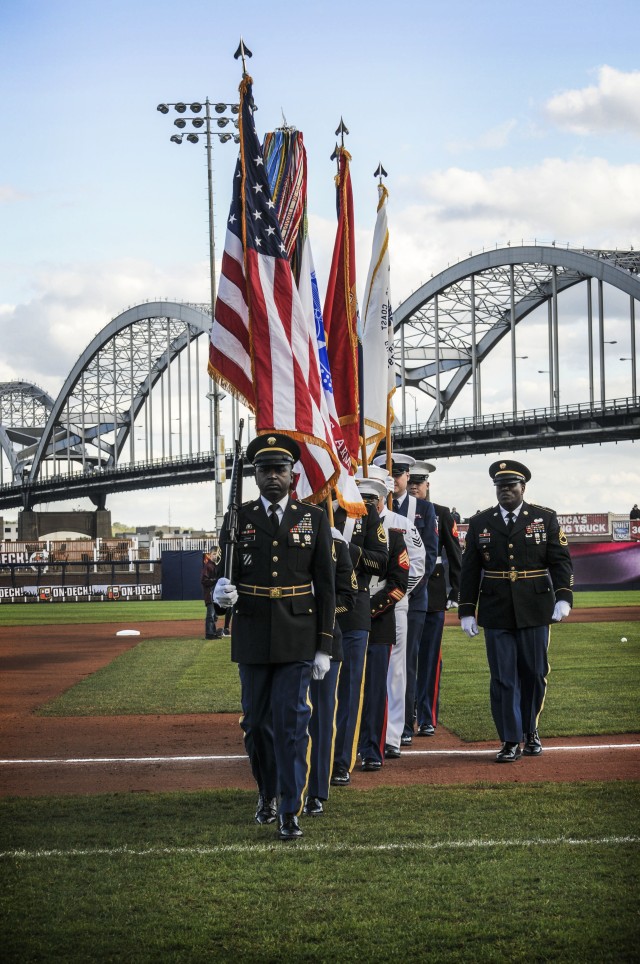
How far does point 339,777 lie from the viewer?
752cm

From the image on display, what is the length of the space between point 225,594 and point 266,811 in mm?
1170

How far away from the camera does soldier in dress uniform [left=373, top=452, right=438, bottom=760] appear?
8656mm

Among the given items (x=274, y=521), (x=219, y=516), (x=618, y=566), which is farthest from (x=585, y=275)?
(x=274, y=521)

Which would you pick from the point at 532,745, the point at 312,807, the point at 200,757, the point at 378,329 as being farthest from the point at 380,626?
the point at 378,329

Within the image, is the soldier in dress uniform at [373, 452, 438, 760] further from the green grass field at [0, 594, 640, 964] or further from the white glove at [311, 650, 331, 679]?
the white glove at [311, 650, 331, 679]

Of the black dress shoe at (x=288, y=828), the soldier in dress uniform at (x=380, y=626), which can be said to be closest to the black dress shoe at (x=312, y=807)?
the black dress shoe at (x=288, y=828)

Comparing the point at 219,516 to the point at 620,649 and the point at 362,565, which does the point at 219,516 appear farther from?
the point at 362,565

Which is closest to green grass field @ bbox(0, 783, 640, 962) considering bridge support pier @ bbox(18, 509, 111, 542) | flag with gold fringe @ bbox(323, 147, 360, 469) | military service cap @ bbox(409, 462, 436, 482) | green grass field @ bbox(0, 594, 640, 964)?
green grass field @ bbox(0, 594, 640, 964)

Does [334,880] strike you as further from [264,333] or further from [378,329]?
[378,329]

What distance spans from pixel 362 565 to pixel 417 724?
2.64m

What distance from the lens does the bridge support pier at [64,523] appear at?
3932 inches

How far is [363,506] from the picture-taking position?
7.88 metres

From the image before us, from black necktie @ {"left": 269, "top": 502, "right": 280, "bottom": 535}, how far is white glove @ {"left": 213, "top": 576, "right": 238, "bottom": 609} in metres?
0.36

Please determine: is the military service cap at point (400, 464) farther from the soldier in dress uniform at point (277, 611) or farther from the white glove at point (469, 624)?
the soldier in dress uniform at point (277, 611)
